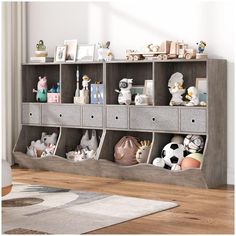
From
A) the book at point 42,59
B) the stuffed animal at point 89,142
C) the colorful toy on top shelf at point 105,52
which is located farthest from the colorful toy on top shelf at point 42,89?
the colorful toy on top shelf at point 105,52

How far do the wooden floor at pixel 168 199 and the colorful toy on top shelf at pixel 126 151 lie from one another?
25 cm

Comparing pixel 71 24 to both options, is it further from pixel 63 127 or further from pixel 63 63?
pixel 63 127

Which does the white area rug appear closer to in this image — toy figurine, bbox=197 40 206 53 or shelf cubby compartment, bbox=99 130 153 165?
shelf cubby compartment, bbox=99 130 153 165

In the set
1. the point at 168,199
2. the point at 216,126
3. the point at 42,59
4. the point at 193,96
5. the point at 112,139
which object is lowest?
the point at 168,199

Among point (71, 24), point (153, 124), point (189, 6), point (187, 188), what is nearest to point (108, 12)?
point (71, 24)

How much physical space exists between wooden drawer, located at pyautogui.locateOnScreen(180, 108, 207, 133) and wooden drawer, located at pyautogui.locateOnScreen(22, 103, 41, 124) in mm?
1673

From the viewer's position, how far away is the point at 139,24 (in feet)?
18.2

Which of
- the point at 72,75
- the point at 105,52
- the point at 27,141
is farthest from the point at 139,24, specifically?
the point at 27,141

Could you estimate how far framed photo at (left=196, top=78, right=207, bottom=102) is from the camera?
5.05 metres

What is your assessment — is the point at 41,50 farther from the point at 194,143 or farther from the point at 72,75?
the point at 194,143

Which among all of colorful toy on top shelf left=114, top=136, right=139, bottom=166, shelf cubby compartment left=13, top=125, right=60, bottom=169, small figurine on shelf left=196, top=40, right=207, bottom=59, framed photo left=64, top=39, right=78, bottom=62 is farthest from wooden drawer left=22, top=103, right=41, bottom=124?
small figurine on shelf left=196, top=40, right=207, bottom=59

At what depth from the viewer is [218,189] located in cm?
483

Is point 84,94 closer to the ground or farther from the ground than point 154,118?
farther from the ground

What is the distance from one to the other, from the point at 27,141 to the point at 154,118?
1.63 metres
